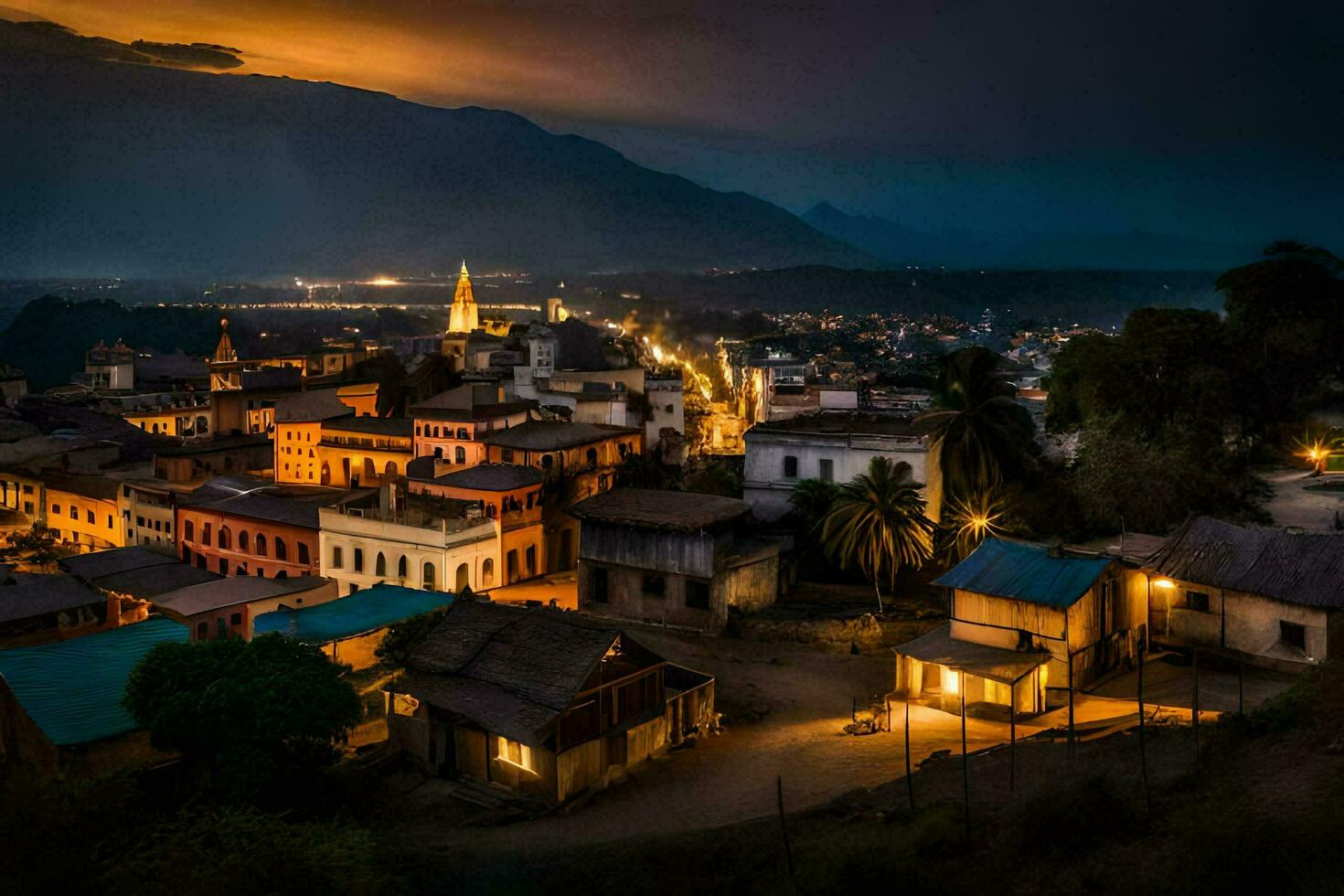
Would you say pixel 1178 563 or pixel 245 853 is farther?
pixel 1178 563

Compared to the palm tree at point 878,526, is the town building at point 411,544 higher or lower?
lower

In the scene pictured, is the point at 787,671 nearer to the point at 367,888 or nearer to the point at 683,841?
the point at 683,841

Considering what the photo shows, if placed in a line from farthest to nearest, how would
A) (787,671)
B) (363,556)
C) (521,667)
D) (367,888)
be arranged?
(363,556)
(787,671)
(521,667)
(367,888)

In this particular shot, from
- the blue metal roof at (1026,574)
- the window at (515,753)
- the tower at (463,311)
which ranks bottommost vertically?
the window at (515,753)

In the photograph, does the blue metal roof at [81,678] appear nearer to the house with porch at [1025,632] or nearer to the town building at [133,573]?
the town building at [133,573]

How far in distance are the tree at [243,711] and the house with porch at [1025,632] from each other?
1142cm

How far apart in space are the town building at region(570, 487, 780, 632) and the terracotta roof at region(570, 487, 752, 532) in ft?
0.09

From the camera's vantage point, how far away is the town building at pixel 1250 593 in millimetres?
21797

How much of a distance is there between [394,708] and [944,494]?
22782 mm

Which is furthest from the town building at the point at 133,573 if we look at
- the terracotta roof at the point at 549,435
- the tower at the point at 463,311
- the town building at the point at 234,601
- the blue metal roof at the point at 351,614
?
the tower at the point at 463,311

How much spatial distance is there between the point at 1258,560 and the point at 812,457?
56.0 ft

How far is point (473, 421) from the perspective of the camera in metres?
46.9

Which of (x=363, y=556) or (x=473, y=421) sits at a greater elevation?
(x=473, y=421)

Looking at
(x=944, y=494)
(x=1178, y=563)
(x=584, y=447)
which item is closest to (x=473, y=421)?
(x=584, y=447)
